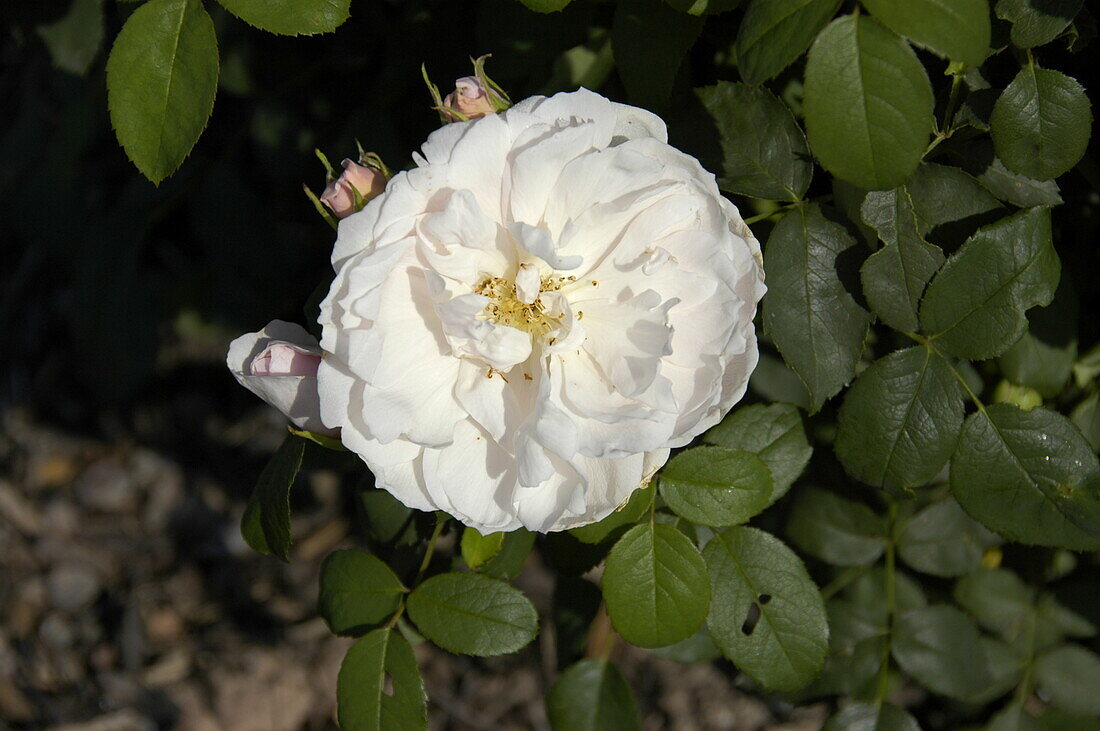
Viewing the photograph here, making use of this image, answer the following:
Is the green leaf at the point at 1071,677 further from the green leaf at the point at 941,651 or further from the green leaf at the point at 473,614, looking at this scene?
the green leaf at the point at 473,614

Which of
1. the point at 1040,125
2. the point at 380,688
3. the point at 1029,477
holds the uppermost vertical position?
the point at 1040,125

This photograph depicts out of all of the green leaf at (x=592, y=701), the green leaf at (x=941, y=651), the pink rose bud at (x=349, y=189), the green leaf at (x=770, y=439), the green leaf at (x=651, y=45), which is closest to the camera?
the pink rose bud at (x=349, y=189)

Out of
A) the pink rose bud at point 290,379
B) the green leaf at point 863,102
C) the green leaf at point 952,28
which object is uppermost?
the green leaf at point 952,28

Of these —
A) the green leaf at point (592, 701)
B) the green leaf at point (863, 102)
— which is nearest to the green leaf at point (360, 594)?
the green leaf at point (592, 701)

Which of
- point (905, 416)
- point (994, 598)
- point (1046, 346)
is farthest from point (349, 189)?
point (994, 598)

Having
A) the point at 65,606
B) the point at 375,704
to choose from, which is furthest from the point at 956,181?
the point at 65,606

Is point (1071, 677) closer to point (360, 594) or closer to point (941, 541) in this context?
point (941, 541)
